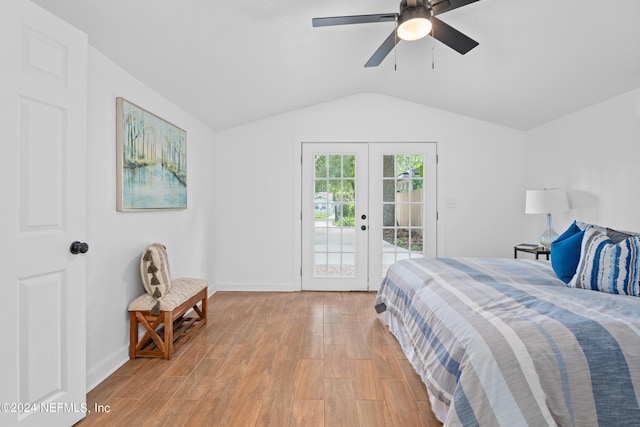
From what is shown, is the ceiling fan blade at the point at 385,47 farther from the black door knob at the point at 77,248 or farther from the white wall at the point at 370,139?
the black door knob at the point at 77,248

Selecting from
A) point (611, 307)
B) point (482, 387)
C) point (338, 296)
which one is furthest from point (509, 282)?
point (338, 296)

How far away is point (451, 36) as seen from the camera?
79.4 inches

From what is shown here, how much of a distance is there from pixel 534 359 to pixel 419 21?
5.96ft

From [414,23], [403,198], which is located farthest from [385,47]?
[403,198]

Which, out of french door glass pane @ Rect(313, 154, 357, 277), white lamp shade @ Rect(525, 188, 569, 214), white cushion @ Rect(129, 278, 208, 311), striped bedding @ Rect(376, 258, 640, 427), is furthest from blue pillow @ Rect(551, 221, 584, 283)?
white cushion @ Rect(129, 278, 208, 311)

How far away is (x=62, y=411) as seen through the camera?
1603mm

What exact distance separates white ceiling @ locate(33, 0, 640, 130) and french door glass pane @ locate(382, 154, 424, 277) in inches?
34.8

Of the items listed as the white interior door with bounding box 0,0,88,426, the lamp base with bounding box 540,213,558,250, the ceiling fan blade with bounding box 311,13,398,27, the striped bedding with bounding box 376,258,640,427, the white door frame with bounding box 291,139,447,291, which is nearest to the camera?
the striped bedding with bounding box 376,258,640,427

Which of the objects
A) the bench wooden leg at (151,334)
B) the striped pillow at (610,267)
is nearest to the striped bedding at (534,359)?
the striped pillow at (610,267)

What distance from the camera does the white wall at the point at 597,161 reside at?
277 centimetres

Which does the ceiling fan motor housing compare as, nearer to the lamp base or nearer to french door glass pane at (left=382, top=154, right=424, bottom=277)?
french door glass pane at (left=382, top=154, right=424, bottom=277)

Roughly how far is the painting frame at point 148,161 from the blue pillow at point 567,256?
10.1 feet

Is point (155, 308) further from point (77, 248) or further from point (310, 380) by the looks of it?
point (310, 380)

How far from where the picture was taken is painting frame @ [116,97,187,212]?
7.56ft
